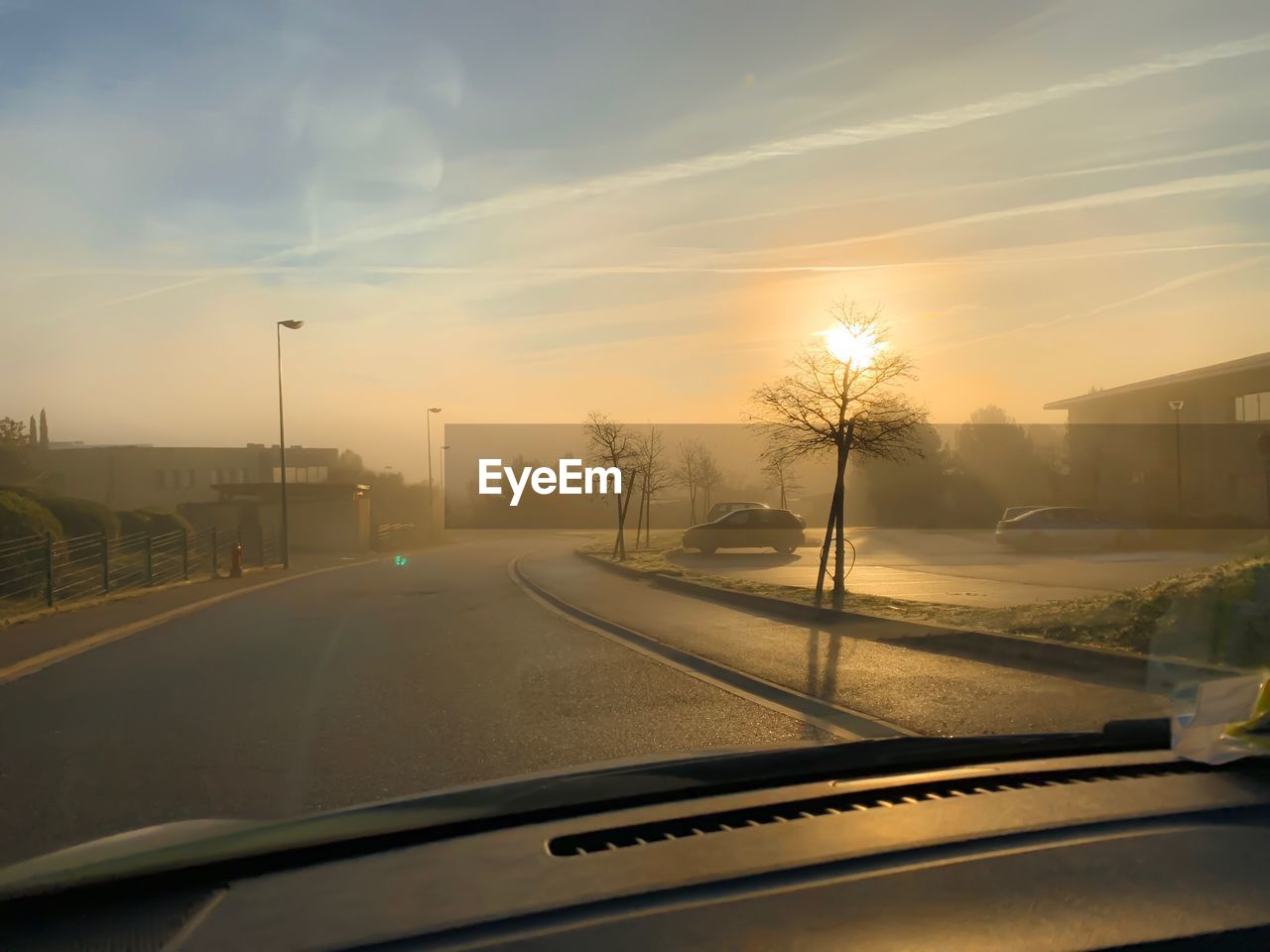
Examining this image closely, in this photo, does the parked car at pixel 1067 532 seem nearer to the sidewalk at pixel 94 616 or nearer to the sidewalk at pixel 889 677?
the sidewalk at pixel 889 677

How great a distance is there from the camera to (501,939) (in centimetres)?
215

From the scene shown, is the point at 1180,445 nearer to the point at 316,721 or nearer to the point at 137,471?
the point at 316,721

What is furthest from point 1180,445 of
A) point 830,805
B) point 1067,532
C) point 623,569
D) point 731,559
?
point 830,805

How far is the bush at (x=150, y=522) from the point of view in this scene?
114 ft

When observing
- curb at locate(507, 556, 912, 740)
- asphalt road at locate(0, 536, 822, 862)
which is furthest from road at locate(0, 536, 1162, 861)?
curb at locate(507, 556, 912, 740)

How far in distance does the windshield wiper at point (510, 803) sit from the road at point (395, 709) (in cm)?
226

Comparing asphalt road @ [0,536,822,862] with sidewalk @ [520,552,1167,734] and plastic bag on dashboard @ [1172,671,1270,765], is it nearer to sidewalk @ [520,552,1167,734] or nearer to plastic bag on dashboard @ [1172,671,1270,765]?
sidewalk @ [520,552,1167,734]

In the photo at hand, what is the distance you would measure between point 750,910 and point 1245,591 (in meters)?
9.61

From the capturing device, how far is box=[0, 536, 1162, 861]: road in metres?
6.27

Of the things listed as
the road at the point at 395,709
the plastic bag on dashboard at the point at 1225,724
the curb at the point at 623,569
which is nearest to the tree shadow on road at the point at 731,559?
the curb at the point at 623,569

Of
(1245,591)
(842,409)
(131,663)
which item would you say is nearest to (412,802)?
(1245,591)

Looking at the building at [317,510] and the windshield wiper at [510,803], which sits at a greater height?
the windshield wiper at [510,803]

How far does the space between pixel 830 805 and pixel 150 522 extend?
3626 centimetres

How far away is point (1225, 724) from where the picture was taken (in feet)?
10.9
